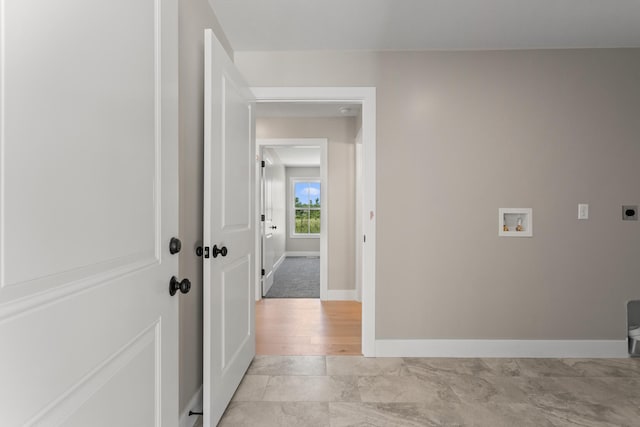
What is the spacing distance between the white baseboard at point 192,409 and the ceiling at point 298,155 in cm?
454

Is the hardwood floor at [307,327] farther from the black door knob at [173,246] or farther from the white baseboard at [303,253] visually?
the white baseboard at [303,253]

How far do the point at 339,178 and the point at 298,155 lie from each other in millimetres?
3091

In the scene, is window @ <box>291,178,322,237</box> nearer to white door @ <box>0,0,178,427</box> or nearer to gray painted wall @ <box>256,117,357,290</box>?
gray painted wall @ <box>256,117,357,290</box>

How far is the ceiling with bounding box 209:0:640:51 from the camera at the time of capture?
2.07 metres

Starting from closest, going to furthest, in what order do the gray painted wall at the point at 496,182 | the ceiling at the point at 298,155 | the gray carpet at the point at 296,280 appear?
the gray painted wall at the point at 496,182, the gray carpet at the point at 296,280, the ceiling at the point at 298,155

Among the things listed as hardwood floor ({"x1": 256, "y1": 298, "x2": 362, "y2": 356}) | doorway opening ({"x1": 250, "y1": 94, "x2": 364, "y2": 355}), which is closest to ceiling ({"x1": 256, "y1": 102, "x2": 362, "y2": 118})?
doorway opening ({"x1": 250, "y1": 94, "x2": 364, "y2": 355})

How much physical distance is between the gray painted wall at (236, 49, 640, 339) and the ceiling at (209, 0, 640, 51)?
0.12 meters

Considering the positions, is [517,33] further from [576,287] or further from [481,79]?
[576,287]

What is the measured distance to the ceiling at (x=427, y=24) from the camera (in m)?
2.07

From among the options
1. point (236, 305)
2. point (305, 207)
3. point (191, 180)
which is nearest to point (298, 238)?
point (305, 207)

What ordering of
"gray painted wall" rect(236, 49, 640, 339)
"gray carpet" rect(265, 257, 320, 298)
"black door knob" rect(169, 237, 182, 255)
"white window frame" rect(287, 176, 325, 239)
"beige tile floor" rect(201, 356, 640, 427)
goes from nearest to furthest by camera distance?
"black door knob" rect(169, 237, 182, 255) → "beige tile floor" rect(201, 356, 640, 427) → "gray painted wall" rect(236, 49, 640, 339) → "gray carpet" rect(265, 257, 320, 298) → "white window frame" rect(287, 176, 325, 239)

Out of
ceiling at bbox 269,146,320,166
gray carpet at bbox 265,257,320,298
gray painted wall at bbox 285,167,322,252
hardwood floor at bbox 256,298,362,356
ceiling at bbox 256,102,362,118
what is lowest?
gray carpet at bbox 265,257,320,298

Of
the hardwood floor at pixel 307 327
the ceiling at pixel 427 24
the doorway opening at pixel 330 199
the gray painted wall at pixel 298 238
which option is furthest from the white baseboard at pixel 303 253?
the ceiling at pixel 427 24

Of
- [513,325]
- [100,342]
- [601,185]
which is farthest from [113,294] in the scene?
[601,185]
